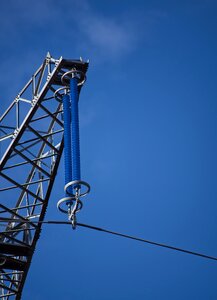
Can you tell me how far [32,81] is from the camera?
18016mm

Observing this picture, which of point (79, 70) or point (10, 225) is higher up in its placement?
point (79, 70)

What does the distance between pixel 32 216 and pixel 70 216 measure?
8.12m

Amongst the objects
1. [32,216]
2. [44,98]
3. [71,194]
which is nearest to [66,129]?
[71,194]

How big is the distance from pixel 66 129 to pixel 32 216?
6.92 meters

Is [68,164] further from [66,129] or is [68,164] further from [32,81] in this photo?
[32,81]

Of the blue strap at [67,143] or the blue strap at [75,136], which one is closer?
the blue strap at [75,136]

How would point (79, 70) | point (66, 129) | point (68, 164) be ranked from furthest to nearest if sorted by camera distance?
point (79, 70) < point (66, 129) < point (68, 164)

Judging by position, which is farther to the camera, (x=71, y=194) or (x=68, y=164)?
(x=68, y=164)

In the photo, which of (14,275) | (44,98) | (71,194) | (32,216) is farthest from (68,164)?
(14,275)

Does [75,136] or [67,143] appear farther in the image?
[67,143]

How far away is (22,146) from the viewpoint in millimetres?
18266

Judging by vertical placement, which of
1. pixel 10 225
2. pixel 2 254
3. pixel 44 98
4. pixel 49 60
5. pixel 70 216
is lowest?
pixel 70 216

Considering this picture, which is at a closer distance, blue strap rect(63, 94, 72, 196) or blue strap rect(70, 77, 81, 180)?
blue strap rect(70, 77, 81, 180)

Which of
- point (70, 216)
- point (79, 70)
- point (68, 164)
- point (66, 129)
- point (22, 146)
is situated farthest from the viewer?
point (22, 146)
